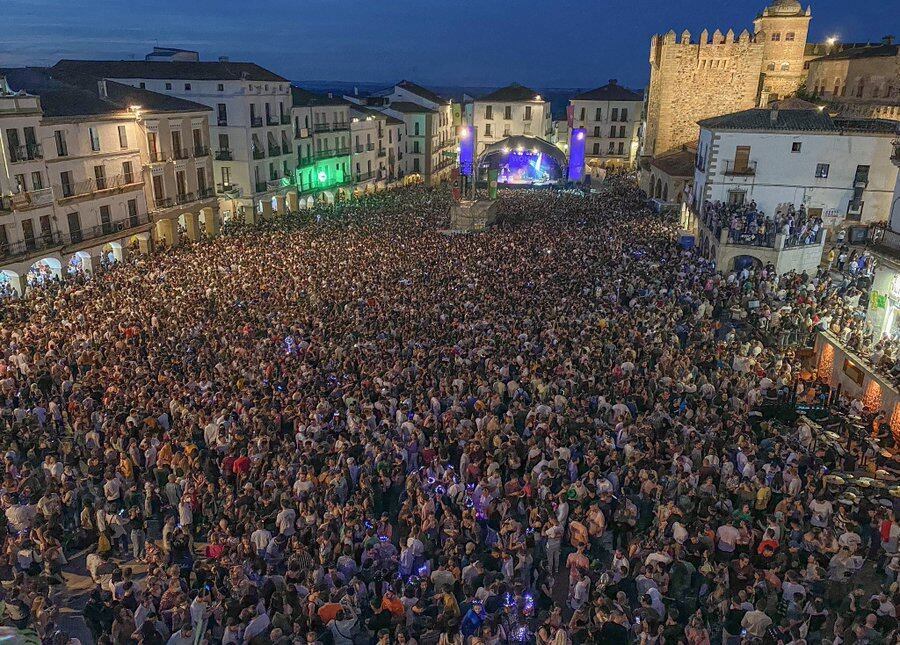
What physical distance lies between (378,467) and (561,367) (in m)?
5.33

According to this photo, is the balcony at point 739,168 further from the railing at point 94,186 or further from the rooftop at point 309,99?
the rooftop at point 309,99

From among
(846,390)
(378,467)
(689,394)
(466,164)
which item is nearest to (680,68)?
(466,164)

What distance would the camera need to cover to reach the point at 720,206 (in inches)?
1217

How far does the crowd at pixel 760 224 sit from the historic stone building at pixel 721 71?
2146 centimetres

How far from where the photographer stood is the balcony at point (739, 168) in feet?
103

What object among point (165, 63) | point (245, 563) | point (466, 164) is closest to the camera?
point (245, 563)

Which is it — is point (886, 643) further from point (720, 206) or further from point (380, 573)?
point (720, 206)

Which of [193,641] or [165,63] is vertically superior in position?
[165,63]

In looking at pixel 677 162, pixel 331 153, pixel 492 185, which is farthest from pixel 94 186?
pixel 677 162

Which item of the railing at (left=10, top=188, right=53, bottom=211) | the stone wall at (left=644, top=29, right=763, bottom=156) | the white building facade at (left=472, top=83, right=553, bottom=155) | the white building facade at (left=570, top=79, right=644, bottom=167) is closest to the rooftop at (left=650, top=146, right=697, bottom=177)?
the stone wall at (left=644, top=29, right=763, bottom=156)

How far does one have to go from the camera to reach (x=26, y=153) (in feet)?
87.6

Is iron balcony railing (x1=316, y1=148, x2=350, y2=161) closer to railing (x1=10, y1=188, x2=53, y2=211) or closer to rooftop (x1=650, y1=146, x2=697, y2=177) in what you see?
rooftop (x1=650, y1=146, x2=697, y2=177)

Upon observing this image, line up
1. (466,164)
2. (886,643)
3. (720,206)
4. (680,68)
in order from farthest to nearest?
(466,164), (680,68), (720,206), (886,643)

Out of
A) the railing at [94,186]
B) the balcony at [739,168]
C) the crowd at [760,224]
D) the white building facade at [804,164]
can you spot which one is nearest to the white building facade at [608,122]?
the white building facade at [804,164]
